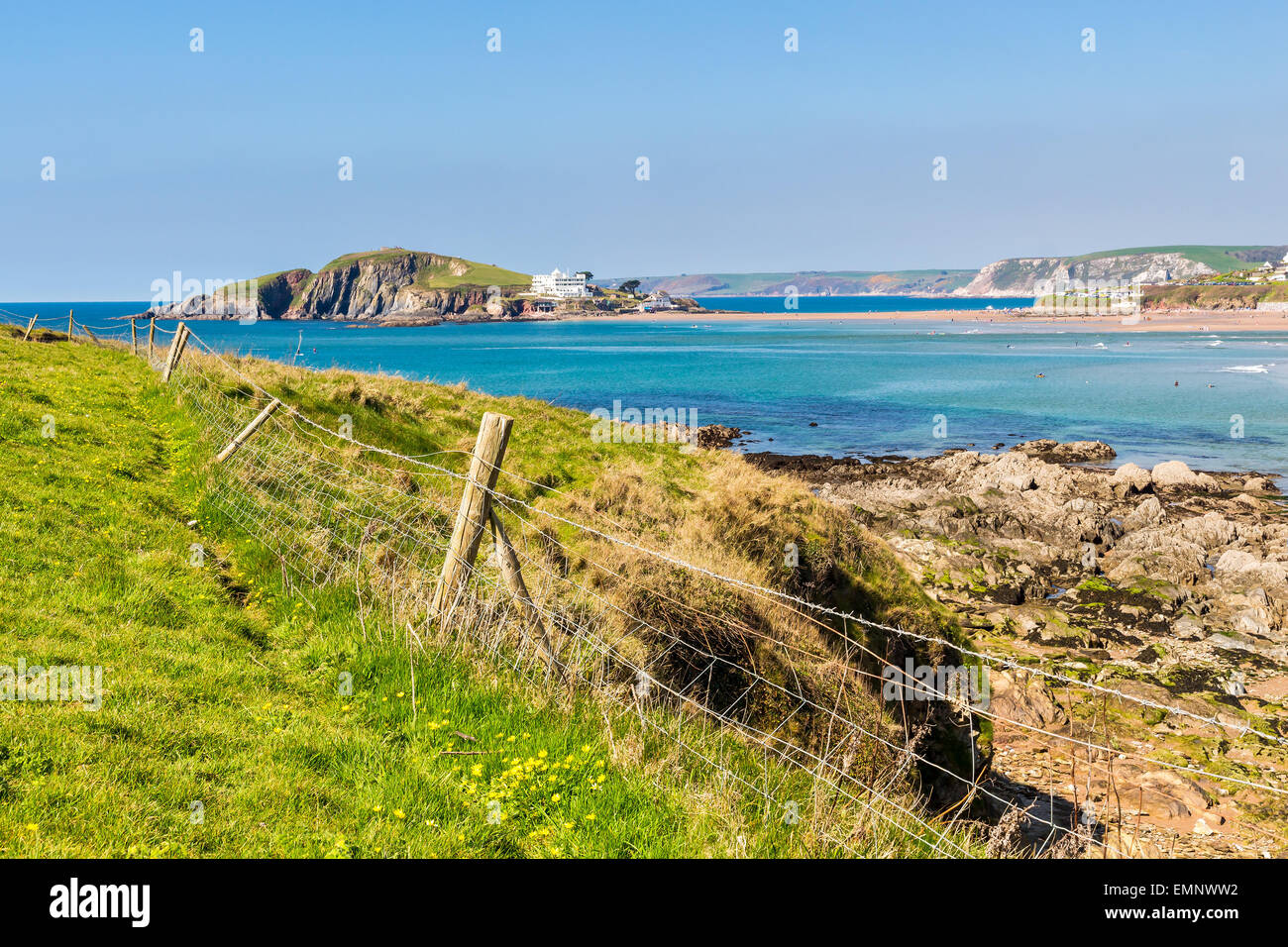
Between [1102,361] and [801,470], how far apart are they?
255ft

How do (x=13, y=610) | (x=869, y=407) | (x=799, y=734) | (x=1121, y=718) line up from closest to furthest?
(x=13, y=610)
(x=799, y=734)
(x=1121, y=718)
(x=869, y=407)

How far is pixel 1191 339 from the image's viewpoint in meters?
130

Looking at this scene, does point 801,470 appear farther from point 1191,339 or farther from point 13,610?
point 1191,339

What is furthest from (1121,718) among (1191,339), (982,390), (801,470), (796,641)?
(1191,339)

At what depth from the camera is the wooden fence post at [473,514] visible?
23.7ft

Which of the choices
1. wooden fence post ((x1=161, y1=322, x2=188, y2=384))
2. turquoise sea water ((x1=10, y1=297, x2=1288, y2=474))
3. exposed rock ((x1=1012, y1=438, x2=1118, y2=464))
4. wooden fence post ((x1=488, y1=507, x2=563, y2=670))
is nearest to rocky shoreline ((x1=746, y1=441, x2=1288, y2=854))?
exposed rock ((x1=1012, y1=438, x2=1118, y2=464))

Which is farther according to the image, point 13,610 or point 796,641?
point 796,641

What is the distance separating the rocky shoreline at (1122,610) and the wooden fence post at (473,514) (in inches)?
199

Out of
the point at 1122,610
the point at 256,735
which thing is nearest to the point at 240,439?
the point at 256,735

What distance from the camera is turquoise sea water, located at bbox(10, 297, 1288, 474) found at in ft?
153

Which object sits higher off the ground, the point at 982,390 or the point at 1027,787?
the point at 982,390

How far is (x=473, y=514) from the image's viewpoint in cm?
726

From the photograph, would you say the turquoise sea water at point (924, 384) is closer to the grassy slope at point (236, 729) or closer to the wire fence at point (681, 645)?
the wire fence at point (681, 645)

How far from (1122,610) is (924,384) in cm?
5938
